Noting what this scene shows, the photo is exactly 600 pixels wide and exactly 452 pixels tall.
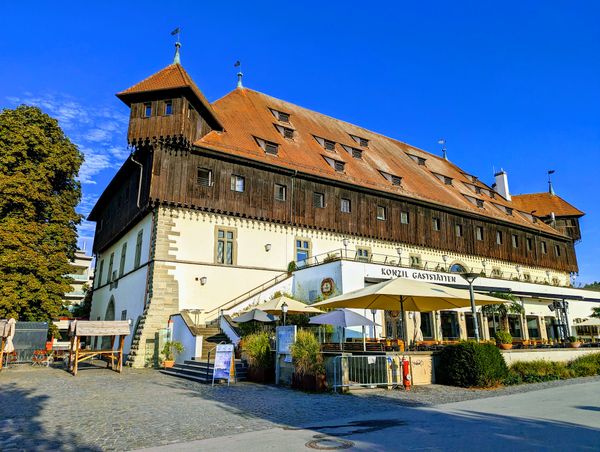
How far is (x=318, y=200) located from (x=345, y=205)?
2188mm

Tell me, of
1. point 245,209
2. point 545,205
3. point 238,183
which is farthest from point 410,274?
point 545,205

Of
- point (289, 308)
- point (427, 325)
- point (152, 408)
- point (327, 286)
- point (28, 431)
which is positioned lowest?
point (28, 431)

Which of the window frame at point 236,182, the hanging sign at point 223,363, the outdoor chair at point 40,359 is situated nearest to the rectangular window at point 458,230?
the window frame at point 236,182

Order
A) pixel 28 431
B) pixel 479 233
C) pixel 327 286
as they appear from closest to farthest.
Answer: pixel 28 431
pixel 327 286
pixel 479 233

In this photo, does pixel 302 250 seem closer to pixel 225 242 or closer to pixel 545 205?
pixel 225 242

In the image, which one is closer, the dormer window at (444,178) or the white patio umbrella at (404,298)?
the white patio umbrella at (404,298)

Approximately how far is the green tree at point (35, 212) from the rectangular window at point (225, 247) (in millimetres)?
10868

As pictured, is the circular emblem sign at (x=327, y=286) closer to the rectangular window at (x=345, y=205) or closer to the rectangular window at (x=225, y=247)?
the rectangular window at (x=225, y=247)

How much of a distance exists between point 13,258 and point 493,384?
2555cm

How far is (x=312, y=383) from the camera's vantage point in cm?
1378

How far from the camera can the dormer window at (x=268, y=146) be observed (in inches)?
1125

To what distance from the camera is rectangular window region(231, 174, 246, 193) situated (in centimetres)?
2647

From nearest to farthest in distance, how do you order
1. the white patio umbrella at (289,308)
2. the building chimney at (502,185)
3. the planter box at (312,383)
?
1. the planter box at (312,383)
2. the white patio umbrella at (289,308)
3. the building chimney at (502,185)

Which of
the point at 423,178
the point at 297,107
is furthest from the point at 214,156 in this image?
the point at 423,178
